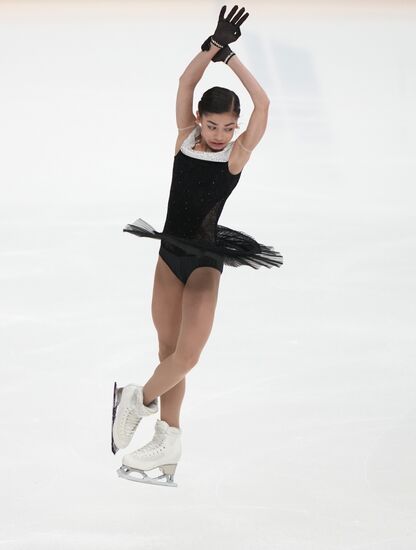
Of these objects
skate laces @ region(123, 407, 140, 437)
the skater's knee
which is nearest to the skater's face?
the skater's knee

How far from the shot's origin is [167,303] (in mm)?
3629

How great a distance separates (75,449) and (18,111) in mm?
6238

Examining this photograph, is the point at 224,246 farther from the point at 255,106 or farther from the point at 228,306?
the point at 228,306

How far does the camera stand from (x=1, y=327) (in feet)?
17.7

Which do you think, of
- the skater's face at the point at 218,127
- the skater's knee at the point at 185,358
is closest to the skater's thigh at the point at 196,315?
the skater's knee at the point at 185,358

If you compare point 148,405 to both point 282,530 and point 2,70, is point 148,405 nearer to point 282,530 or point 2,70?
point 282,530

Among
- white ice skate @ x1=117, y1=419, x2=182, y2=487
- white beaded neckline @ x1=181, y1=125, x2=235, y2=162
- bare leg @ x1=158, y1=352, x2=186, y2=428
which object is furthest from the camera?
bare leg @ x1=158, y1=352, x2=186, y2=428

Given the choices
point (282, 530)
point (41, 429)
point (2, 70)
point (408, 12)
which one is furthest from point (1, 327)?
point (408, 12)

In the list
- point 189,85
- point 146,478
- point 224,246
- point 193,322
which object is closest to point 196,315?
point 193,322

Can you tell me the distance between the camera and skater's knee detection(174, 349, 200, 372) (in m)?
3.46

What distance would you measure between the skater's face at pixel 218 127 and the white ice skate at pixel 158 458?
3.03 feet

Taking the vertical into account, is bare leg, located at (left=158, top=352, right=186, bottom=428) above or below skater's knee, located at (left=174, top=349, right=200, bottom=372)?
below

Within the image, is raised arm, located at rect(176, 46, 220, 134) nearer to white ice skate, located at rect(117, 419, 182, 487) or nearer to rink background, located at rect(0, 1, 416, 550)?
rink background, located at rect(0, 1, 416, 550)

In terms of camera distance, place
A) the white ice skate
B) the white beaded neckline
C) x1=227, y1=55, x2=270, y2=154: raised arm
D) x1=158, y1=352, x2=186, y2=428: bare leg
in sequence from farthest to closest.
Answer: x1=158, y1=352, x2=186, y2=428: bare leg < the white ice skate < the white beaded neckline < x1=227, y1=55, x2=270, y2=154: raised arm
